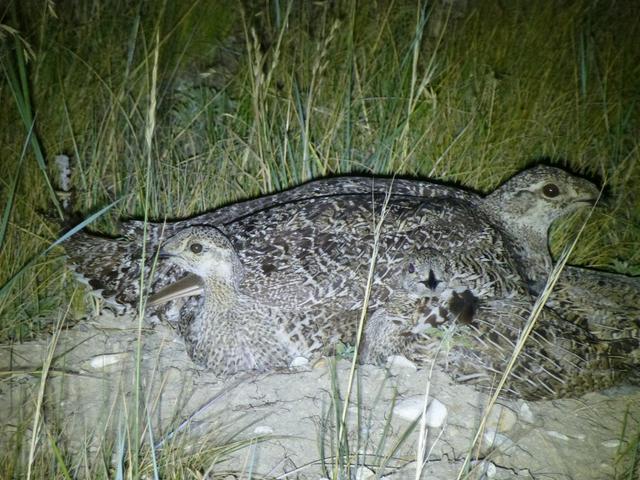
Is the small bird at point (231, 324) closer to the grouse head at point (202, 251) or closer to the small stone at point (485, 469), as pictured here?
the grouse head at point (202, 251)

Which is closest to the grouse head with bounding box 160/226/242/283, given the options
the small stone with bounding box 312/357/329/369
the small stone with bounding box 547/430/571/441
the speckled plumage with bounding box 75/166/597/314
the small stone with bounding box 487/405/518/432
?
the speckled plumage with bounding box 75/166/597/314

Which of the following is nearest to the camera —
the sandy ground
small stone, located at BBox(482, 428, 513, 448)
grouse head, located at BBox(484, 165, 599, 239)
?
the sandy ground

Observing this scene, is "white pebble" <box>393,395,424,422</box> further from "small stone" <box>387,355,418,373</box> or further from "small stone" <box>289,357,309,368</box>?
"small stone" <box>289,357,309,368</box>

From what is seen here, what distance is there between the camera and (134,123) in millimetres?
5164

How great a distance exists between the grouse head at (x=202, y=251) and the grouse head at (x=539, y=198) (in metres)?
2.06

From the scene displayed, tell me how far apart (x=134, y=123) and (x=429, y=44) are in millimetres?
3168

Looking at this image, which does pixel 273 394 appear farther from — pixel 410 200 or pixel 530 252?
pixel 530 252

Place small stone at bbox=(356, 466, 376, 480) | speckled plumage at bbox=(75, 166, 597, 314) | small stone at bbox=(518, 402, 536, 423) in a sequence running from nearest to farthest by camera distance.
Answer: small stone at bbox=(356, 466, 376, 480)
small stone at bbox=(518, 402, 536, 423)
speckled plumage at bbox=(75, 166, 597, 314)

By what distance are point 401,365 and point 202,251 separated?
126 cm

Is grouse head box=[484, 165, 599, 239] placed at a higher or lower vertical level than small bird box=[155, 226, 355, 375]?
higher

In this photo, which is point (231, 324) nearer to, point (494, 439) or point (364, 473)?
point (364, 473)

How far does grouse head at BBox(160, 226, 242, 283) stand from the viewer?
3.52 meters

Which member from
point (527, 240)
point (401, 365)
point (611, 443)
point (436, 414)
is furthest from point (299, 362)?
point (527, 240)

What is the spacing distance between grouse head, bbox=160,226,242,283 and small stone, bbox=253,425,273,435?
0.98 metres
